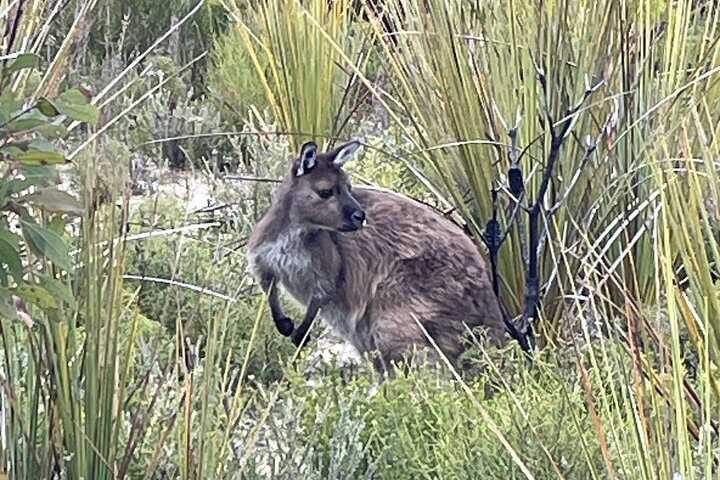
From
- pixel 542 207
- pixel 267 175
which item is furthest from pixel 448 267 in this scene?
pixel 267 175

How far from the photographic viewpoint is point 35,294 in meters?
1.73

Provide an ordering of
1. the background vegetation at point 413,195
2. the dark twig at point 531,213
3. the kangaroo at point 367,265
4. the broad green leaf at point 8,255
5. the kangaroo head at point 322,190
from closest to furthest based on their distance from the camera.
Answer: the broad green leaf at point 8,255 → the background vegetation at point 413,195 → the dark twig at point 531,213 → the kangaroo at point 367,265 → the kangaroo head at point 322,190

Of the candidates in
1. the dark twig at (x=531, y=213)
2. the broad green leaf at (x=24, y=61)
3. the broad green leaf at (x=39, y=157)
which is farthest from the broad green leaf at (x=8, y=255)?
the dark twig at (x=531, y=213)

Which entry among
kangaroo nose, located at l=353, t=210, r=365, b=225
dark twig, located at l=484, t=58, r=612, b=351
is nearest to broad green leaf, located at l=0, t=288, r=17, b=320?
dark twig, located at l=484, t=58, r=612, b=351

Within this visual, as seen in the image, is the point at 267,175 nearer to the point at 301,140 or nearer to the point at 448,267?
the point at 301,140

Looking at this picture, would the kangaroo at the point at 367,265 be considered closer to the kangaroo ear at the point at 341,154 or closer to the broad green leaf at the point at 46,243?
the kangaroo ear at the point at 341,154

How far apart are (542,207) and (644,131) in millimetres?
583

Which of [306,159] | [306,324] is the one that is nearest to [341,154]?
[306,159]

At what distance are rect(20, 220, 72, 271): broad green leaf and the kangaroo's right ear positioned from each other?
230 centimetres

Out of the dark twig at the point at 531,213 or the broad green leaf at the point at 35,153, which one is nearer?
the broad green leaf at the point at 35,153

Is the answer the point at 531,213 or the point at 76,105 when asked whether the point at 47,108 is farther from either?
the point at 531,213

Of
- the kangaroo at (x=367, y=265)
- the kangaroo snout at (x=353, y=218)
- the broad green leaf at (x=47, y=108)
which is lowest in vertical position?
the kangaroo at (x=367, y=265)

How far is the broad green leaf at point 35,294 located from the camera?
172 cm

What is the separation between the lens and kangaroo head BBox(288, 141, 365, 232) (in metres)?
3.97
